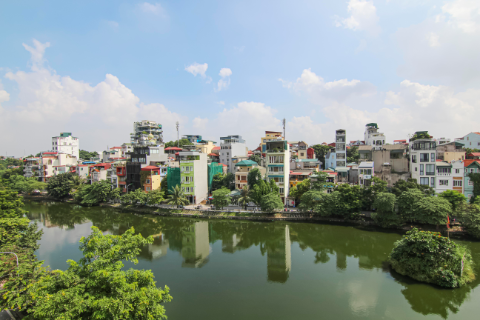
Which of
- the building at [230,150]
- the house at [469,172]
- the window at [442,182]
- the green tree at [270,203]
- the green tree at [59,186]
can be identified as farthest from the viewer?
the building at [230,150]

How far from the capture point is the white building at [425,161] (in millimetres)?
23828

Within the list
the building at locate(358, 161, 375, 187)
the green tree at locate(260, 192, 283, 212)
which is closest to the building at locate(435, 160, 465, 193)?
the building at locate(358, 161, 375, 187)

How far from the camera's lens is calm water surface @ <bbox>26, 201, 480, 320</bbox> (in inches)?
426

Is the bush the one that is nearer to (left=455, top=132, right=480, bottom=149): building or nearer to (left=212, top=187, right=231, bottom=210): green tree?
(left=212, top=187, right=231, bottom=210): green tree

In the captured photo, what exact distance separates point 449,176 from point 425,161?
2400mm

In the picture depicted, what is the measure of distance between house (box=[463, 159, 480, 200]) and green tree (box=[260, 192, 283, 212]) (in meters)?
18.0

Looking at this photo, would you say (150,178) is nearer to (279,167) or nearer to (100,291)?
(279,167)

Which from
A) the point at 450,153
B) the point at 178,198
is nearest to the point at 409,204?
the point at 450,153

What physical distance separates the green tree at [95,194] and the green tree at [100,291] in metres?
27.2

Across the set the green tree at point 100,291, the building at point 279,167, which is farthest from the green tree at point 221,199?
the green tree at point 100,291

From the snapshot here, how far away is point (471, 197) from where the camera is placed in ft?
71.7

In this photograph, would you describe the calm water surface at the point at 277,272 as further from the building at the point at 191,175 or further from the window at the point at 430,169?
the window at the point at 430,169

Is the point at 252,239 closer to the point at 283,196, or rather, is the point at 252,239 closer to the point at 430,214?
the point at 283,196

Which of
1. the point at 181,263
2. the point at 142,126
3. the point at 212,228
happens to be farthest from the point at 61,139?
the point at 181,263
